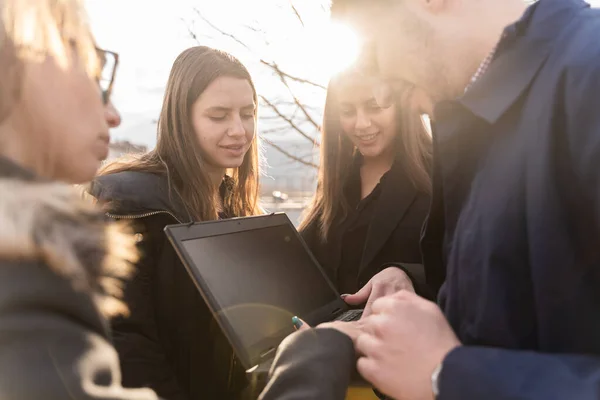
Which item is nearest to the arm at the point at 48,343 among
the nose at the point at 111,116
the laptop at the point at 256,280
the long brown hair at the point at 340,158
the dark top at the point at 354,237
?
the nose at the point at 111,116

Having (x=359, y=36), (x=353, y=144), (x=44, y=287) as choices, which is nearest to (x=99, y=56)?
(x=44, y=287)

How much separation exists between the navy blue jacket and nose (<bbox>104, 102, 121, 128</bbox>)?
0.77 metres

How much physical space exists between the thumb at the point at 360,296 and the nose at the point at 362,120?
2.92 ft

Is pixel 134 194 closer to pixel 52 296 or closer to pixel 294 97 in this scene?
pixel 52 296

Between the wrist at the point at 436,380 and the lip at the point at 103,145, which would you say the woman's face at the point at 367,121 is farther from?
the wrist at the point at 436,380

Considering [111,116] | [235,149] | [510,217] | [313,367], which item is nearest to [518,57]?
[510,217]

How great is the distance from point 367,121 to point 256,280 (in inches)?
43.0

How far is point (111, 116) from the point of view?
1.20 meters

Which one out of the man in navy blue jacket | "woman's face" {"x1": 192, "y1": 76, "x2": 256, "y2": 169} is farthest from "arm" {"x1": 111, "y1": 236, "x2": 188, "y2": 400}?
the man in navy blue jacket

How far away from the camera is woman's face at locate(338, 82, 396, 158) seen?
8.43 feet

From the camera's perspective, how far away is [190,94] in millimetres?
2533

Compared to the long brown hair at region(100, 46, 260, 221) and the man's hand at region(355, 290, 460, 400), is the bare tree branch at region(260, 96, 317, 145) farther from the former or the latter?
the man's hand at region(355, 290, 460, 400)

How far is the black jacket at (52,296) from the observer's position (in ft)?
2.40

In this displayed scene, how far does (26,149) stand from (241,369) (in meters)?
1.29
